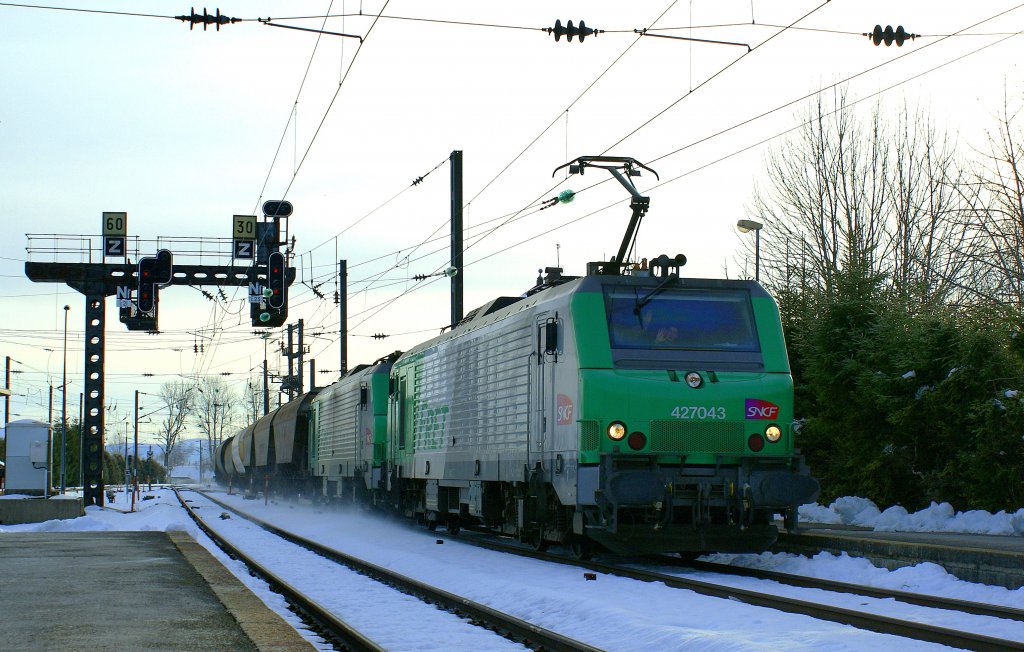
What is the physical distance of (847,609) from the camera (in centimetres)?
940

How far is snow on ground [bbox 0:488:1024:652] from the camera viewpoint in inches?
328

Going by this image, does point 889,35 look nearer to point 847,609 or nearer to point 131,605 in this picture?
point 847,609

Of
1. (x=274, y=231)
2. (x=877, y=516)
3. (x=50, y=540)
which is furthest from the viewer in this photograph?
(x=274, y=231)

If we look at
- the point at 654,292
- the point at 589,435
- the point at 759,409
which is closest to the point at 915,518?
the point at 759,409

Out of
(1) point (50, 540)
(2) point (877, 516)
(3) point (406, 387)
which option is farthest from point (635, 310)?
(1) point (50, 540)

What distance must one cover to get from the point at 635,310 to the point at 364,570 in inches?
181

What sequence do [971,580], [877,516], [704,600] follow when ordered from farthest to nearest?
[877,516]
[971,580]
[704,600]

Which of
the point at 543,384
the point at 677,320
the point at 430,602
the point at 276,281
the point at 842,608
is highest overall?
the point at 276,281

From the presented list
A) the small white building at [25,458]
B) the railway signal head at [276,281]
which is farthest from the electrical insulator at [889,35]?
the small white building at [25,458]

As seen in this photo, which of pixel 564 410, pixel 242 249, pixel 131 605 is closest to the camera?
pixel 131 605

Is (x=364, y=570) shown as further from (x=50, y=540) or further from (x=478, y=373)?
(x=50, y=540)

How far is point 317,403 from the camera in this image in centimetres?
3656

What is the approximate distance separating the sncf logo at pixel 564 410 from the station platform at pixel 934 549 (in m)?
3.10

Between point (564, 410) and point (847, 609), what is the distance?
4.91m
